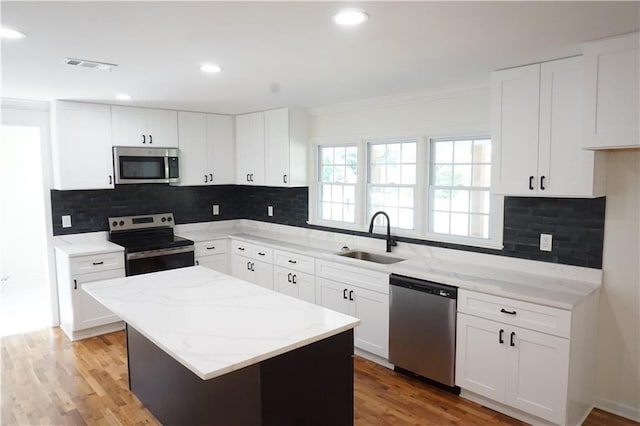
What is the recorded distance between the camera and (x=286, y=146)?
4.72 meters

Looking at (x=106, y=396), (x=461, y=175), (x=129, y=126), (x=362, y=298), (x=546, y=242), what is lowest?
(x=106, y=396)

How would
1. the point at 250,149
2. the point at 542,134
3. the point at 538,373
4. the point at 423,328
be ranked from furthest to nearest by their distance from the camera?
the point at 250,149 < the point at 423,328 < the point at 542,134 < the point at 538,373

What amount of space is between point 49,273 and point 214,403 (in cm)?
331

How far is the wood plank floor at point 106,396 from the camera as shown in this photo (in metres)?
2.87

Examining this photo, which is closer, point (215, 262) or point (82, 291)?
point (82, 291)

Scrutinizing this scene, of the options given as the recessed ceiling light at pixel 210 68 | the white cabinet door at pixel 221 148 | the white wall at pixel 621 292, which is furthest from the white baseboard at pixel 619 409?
the white cabinet door at pixel 221 148

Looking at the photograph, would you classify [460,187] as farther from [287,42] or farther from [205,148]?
[205,148]

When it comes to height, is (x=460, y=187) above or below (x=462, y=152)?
below

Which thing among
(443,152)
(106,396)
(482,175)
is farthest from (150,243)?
(482,175)

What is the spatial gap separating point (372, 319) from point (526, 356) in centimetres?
127

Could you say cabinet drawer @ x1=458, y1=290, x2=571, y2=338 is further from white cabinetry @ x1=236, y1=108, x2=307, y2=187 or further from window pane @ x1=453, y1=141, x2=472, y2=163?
white cabinetry @ x1=236, y1=108, x2=307, y2=187

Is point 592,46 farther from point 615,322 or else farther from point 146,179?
point 146,179

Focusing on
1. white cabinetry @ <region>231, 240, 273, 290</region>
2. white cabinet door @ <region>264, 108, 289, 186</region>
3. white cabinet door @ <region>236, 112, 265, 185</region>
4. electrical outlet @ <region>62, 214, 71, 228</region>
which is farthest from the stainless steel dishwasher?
electrical outlet @ <region>62, 214, 71, 228</region>

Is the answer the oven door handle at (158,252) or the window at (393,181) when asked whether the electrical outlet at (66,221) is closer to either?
the oven door handle at (158,252)
